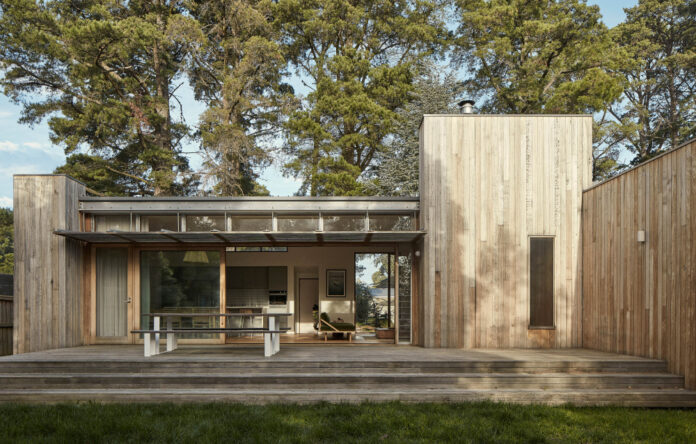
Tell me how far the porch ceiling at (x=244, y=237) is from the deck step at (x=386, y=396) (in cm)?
309

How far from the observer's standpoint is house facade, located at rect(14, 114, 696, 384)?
8.74 metres

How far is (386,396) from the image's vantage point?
19.9 ft

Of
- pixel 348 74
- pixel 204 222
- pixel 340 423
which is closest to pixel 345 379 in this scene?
pixel 340 423

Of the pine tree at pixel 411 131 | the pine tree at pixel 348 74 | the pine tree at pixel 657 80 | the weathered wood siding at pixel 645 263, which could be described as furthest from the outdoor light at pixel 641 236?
the pine tree at pixel 657 80

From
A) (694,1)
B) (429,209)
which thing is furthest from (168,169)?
(694,1)

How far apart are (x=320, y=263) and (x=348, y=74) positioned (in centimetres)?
879

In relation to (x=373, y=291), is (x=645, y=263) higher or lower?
higher

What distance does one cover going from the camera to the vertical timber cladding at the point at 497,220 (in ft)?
28.8

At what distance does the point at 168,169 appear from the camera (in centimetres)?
1781

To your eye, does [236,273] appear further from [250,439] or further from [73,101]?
[73,101]

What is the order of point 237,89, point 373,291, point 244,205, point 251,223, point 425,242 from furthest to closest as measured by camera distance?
point 237,89 < point 373,291 < point 251,223 < point 244,205 < point 425,242

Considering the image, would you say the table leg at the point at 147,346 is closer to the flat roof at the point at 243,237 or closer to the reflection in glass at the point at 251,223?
the flat roof at the point at 243,237

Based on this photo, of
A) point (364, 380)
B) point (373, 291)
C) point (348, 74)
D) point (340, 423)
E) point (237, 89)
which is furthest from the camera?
point (348, 74)

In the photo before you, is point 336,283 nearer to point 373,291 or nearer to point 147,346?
point 373,291
